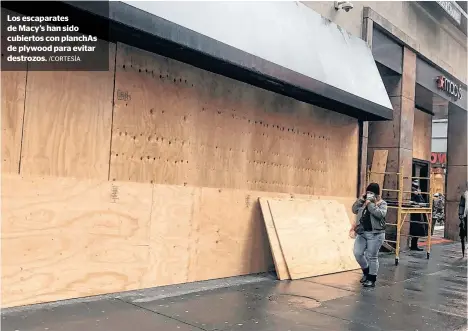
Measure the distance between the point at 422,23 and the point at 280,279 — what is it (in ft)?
32.7

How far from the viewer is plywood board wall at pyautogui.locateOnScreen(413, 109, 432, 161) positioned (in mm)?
16625

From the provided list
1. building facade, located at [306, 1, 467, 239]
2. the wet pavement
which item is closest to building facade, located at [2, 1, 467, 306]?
the wet pavement

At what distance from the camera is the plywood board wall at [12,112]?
5.09 m

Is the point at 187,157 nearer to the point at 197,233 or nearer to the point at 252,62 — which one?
the point at 197,233

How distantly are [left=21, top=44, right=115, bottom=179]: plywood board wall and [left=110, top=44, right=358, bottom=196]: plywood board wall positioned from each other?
21cm

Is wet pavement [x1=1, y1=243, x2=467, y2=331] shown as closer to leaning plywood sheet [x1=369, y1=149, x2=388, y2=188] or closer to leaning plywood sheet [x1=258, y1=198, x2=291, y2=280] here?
leaning plywood sheet [x1=258, y1=198, x2=291, y2=280]

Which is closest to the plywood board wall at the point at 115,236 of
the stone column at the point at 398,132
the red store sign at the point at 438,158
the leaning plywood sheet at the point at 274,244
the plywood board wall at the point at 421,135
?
the leaning plywood sheet at the point at 274,244

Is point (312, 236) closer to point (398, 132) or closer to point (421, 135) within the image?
point (398, 132)

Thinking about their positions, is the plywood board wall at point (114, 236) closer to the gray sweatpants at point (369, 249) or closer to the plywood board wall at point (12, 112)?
the plywood board wall at point (12, 112)

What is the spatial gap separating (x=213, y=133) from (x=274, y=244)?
2.17m

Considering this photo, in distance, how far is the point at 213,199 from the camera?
24.5ft

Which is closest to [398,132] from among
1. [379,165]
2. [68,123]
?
[379,165]

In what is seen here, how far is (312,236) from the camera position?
28.4ft

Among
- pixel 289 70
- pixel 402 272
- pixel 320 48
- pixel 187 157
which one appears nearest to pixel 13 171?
pixel 187 157
